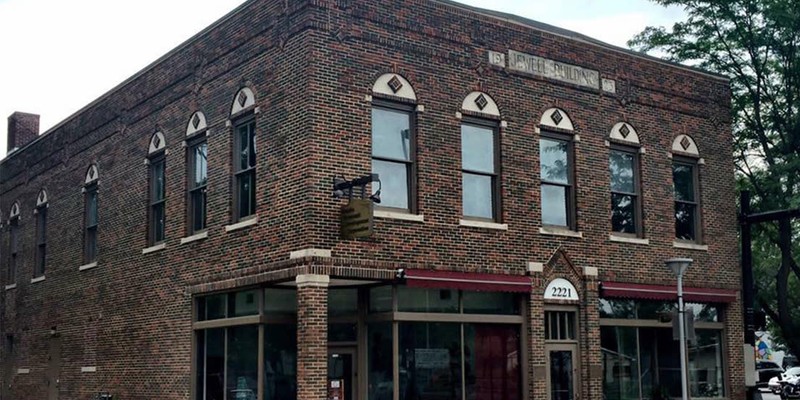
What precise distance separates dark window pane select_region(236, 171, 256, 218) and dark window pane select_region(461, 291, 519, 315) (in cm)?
452

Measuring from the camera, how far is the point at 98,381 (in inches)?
999

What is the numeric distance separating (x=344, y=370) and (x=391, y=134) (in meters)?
4.56

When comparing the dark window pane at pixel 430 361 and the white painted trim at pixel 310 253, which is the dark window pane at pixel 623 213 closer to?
the dark window pane at pixel 430 361

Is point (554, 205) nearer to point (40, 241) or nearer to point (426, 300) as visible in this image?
point (426, 300)

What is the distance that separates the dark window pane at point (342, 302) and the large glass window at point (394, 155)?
1.91 m

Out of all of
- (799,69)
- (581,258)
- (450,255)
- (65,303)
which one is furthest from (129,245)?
(799,69)

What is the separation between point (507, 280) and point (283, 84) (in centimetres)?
587

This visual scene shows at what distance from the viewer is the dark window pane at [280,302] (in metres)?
19.0

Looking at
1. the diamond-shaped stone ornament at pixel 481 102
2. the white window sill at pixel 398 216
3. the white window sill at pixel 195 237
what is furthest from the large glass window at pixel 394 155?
the white window sill at pixel 195 237

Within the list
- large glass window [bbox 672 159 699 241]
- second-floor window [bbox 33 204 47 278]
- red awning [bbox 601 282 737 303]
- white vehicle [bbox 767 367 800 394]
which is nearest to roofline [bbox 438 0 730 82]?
large glass window [bbox 672 159 699 241]

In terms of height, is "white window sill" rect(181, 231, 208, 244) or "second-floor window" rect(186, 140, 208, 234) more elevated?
"second-floor window" rect(186, 140, 208, 234)

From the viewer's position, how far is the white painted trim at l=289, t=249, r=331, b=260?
17.4 m

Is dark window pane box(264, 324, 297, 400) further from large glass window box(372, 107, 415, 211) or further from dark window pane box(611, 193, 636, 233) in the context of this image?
dark window pane box(611, 193, 636, 233)

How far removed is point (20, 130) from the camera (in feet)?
118
